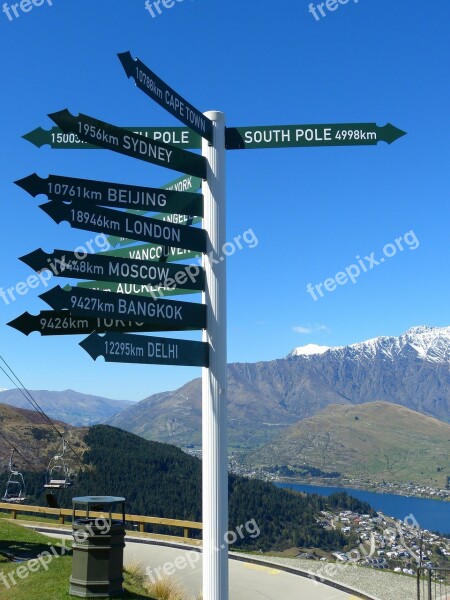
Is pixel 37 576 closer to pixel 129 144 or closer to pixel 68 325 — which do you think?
pixel 68 325

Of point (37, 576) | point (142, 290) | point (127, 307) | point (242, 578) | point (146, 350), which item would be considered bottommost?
point (242, 578)

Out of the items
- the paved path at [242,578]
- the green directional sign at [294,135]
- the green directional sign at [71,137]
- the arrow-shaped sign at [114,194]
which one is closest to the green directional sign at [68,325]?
the arrow-shaped sign at [114,194]

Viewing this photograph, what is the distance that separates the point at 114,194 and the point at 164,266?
2.73 feet

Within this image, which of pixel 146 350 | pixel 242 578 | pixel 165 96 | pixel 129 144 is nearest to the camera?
pixel 146 350

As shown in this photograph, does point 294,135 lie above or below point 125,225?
above

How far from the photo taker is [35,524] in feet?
73.4

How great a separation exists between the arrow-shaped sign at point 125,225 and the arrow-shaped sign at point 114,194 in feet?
0.33

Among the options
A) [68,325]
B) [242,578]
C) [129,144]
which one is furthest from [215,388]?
[242,578]

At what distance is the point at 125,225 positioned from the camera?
6.17 metres

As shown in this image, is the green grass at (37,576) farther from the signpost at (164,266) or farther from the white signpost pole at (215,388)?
the signpost at (164,266)

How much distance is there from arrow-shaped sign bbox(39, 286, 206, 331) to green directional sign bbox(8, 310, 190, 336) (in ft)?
0.59

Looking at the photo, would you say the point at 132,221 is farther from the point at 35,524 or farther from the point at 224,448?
the point at 35,524

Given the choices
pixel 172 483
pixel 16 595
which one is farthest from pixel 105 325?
pixel 172 483

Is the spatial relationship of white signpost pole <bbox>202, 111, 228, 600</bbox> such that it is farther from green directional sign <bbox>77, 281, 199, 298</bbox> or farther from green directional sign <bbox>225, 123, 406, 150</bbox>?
green directional sign <bbox>77, 281, 199, 298</bbox>
